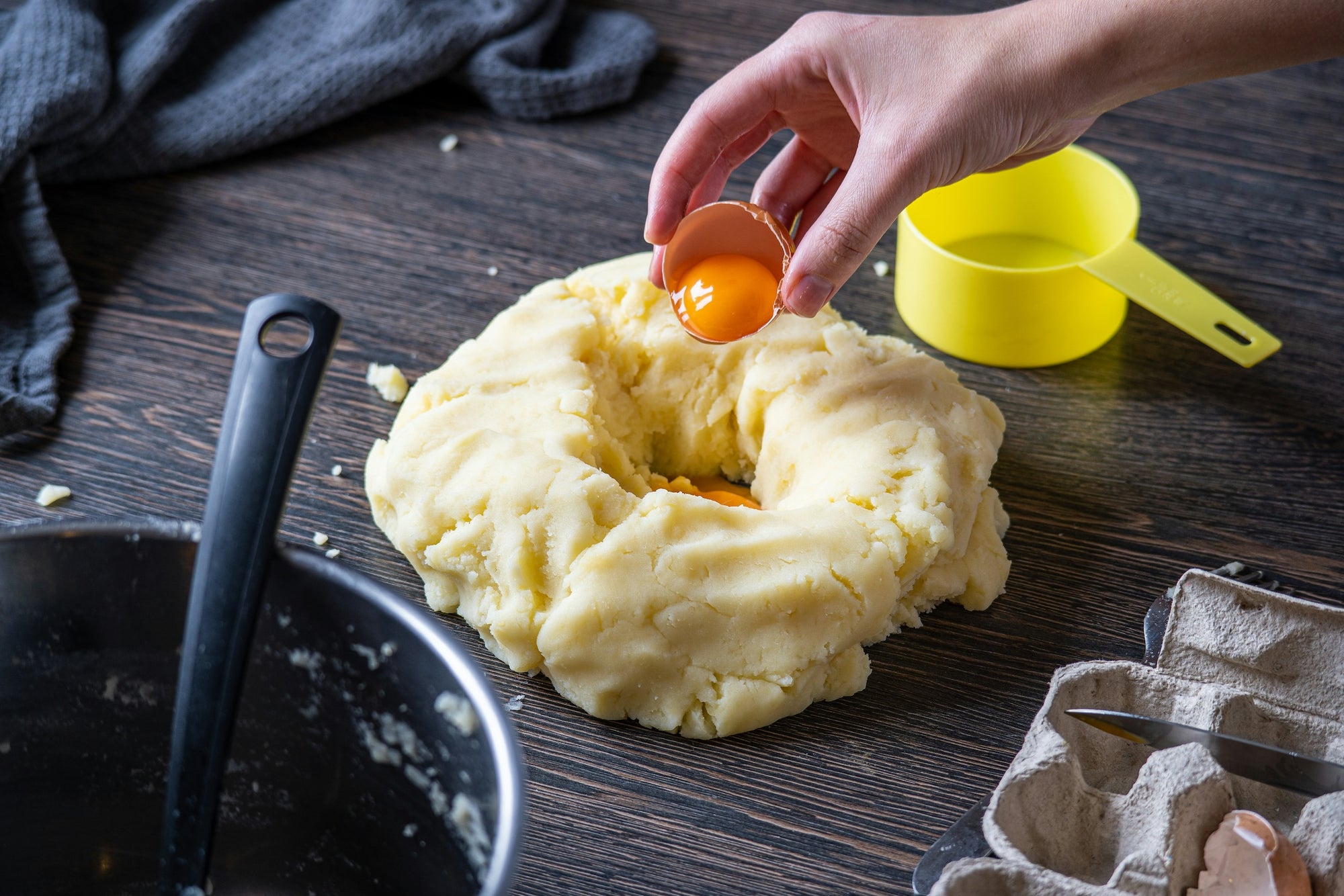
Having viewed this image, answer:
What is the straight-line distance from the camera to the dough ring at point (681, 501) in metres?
1.24

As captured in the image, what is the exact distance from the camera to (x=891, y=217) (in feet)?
4.16

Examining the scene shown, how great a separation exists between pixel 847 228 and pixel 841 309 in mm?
565

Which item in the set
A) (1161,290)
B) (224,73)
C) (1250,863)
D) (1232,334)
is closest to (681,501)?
(1250,863)

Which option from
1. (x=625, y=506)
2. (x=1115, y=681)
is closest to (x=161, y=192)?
(x=625, y=506)

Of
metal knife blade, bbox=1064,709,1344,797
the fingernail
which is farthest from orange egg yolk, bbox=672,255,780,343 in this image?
metal knife blade, bbox=1064,709,1344,797

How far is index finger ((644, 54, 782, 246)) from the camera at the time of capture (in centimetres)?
145

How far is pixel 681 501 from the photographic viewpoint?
1298 mm

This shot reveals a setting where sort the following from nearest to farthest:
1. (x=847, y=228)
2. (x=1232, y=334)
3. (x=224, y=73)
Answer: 1. (x=847, y=228)
2. (x=1232, y=334)
3. (x=224, y=73)

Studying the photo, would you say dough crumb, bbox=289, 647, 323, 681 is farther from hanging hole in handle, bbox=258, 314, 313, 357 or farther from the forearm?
the forearm

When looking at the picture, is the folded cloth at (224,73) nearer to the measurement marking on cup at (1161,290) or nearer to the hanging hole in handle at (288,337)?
the hanging hole in handle at (288,337)

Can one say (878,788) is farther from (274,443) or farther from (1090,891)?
(274,443)

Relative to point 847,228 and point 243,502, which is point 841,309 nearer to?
point 847,228

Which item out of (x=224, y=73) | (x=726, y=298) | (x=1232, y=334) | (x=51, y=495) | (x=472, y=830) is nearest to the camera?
(x=472, y=830)

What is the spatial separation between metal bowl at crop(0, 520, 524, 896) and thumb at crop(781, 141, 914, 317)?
0.56 m
